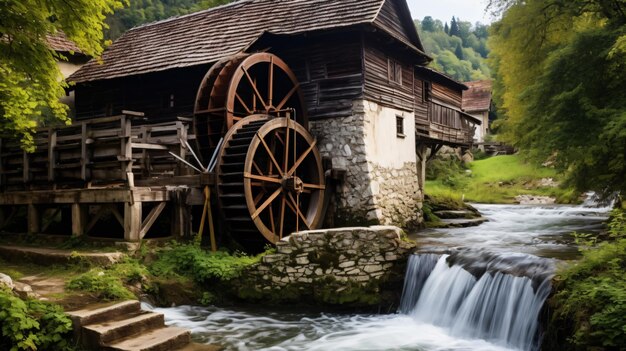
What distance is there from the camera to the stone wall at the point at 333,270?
8.16 meters

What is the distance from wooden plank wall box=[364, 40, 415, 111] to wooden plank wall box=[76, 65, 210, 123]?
4.10 metres

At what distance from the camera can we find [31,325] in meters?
5.08

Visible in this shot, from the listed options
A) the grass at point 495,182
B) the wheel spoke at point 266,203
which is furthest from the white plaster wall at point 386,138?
the grass at point 495,182

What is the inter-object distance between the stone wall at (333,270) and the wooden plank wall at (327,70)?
14.7ft

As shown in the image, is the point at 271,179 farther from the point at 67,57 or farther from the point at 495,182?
the point at 495,182

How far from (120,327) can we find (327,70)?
8.44m

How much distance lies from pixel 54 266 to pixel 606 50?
10.8m

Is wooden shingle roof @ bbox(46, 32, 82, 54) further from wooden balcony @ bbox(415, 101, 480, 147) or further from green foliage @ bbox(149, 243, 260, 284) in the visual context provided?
wooden balcony @ bbox(415, 101, 480, 147)

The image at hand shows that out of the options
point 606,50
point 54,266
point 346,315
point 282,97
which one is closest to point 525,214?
point 606,50

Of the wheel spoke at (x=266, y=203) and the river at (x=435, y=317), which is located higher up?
the wheel spoke at (x=266, y=203)

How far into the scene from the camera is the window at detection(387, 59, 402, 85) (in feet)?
43.9

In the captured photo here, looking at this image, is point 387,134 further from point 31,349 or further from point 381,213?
point 31,349

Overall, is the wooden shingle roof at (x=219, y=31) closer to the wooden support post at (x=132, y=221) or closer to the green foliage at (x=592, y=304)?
the wooden support post at (x=132, y=221)

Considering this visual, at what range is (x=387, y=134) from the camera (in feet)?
42.4
